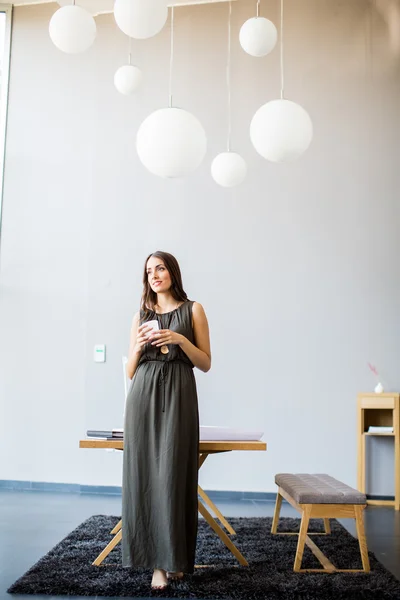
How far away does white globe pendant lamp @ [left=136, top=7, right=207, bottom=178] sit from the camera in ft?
9.40

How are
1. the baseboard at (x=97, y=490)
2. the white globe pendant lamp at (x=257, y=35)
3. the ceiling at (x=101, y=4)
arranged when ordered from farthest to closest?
1. the ceiling at (x=101, y=4)
2. the baseboard at (x=97, y=490)
3. the white globe pendant lamp at (x=257, y=35)

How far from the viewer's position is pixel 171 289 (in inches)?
130

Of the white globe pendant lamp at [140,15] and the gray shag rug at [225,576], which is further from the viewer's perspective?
the gray shag rug at [225,576]

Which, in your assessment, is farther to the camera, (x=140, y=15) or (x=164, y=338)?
(x=164, y=338)

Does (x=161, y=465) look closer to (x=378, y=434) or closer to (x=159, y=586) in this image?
(x=159, y=586)

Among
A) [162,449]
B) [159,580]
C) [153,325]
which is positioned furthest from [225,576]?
[153,325]

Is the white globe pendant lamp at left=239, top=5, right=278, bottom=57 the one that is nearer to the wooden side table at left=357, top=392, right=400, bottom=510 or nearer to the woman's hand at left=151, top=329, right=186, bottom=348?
the woman's hand at left=151, top=329, right=186, bottom=348

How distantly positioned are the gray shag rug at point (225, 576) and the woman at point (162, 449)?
141mm

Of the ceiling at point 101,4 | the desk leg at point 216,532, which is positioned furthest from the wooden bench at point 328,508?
the ceiling at point 101,4

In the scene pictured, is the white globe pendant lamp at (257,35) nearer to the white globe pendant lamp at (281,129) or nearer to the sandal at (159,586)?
the white globe pendant lamp at (281,129)

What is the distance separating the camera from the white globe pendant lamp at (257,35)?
3.98 m

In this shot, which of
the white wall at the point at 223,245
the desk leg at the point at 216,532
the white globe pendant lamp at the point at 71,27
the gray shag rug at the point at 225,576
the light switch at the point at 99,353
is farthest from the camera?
the light switch at the point at 99,353

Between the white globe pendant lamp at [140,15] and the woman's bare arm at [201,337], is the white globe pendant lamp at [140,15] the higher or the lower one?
the higher one

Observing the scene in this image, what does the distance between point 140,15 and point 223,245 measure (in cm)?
337
